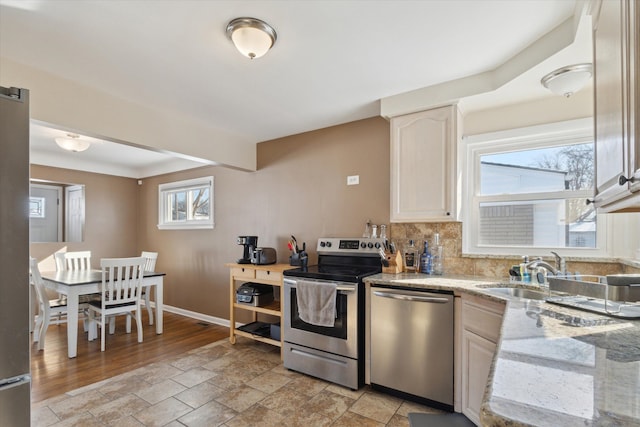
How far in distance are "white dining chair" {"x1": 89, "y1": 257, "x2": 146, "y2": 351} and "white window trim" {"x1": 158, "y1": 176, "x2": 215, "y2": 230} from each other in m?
1.10

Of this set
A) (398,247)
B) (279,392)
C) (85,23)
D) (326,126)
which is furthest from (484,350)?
(85,23)

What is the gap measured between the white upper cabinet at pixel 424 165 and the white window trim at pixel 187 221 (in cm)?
286

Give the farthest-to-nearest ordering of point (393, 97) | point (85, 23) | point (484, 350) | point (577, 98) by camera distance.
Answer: point (393, 97) < point (577, 98) < point (484, 350) < point (85, 23)

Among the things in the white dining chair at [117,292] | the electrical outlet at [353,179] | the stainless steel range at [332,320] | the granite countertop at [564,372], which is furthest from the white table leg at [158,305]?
the granite countertop at [564,372]

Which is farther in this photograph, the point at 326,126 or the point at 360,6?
the point at 326,126

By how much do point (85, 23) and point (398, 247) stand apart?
270cm

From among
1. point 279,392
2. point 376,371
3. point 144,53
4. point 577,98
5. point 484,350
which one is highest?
point 144,53

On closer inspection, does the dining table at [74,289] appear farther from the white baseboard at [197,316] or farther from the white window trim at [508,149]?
the white window trim at [508,149]

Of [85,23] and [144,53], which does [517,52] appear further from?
[85,23]

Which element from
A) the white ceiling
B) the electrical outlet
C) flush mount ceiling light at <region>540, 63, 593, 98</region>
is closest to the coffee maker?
the electrical outlet

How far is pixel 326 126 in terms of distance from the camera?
10.9 feet

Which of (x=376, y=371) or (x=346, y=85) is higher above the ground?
(x=346, y=85)

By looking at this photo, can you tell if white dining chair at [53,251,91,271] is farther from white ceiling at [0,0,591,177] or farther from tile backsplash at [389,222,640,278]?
tile backsplash at [389,222,640,278]

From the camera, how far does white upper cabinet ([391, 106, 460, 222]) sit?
7.93 ft
